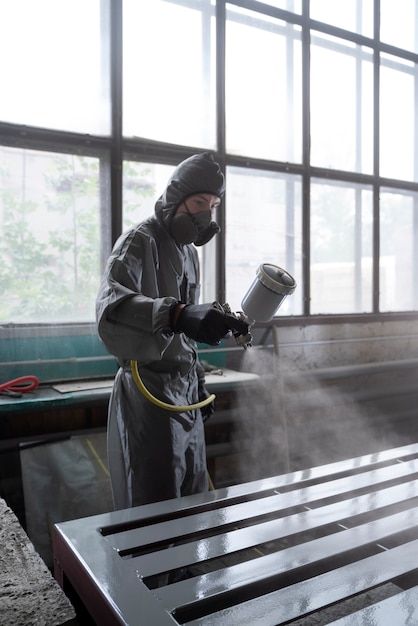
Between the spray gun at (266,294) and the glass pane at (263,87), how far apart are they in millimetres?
2086

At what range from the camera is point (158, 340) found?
1.32 metres

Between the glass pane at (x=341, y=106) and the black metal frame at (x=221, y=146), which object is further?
the glass pane at (x=341, y=106)

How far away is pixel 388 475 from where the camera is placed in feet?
4.05

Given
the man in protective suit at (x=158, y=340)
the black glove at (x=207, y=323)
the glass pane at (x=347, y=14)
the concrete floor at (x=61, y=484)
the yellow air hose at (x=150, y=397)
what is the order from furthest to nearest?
the glass pane at (x=347, y=14)
the concrete floor at (x=61, y=484)
the yellow air hose at (x=150, y=397)
the man in protective suit at (x=158, y=340)
the black glove at (x=207, y=323)

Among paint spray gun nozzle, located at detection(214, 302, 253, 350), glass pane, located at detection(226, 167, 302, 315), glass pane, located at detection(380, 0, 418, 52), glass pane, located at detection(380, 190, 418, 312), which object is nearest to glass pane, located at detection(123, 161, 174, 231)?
glass pane, located at detection(226, 167, 302, 315)

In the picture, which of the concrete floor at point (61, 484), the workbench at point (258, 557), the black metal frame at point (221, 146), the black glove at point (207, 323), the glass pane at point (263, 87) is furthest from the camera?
the glass pane at point (263, 87)

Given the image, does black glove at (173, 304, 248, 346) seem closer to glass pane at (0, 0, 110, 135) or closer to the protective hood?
the protective hood

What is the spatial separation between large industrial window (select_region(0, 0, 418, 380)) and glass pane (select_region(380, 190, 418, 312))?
2cm

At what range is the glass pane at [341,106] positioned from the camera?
362cm

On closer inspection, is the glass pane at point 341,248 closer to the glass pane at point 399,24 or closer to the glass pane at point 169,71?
the glass pane at point 169,71

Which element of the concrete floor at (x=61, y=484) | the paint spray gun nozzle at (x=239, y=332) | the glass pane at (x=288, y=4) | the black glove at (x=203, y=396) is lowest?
the concrete floor at (x=61, y=484)

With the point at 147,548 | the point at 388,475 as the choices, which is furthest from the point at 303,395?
the point at 147,548

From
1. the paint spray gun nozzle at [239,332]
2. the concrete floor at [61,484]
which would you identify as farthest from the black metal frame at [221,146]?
the paint spray gun nozzle at [239,332]

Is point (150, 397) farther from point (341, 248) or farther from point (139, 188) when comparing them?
point (341, 248)
